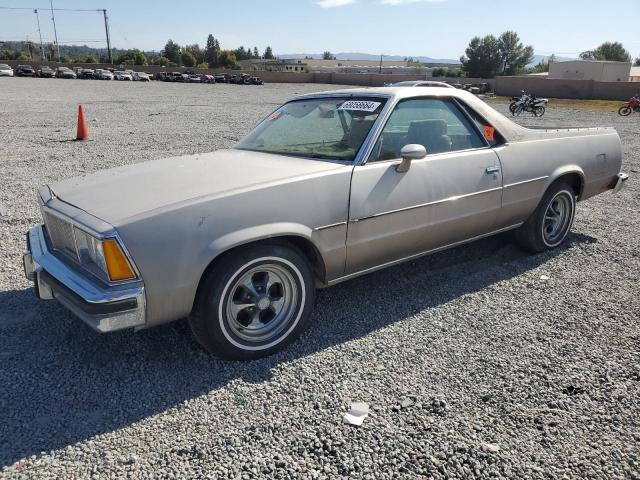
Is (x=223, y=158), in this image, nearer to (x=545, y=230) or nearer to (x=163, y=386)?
(x=163, y=386)

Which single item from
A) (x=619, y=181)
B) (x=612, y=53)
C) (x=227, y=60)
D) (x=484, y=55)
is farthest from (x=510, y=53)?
(x=619, y=181)

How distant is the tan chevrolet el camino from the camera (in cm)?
254

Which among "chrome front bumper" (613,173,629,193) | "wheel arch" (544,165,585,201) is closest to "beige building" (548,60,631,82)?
"chrome front bumper" (613,173,629,193)

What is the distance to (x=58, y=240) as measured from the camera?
9.78ft

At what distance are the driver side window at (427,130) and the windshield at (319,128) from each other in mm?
141

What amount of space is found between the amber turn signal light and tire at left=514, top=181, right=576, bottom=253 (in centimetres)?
356

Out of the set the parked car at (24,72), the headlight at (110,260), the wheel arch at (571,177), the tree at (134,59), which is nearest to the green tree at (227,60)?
the tree at (134,59)

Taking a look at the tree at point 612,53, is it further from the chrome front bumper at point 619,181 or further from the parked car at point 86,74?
the chrome front bumper at point 619,181

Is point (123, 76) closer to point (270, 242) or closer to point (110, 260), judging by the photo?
point (270, 242)

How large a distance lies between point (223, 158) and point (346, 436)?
2161mm

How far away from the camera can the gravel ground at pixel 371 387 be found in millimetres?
2209

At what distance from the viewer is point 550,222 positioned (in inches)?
191

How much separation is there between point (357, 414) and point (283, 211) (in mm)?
1169

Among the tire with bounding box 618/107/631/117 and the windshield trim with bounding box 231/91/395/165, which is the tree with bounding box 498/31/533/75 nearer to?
the tire with bounding box 618/107/631/117
